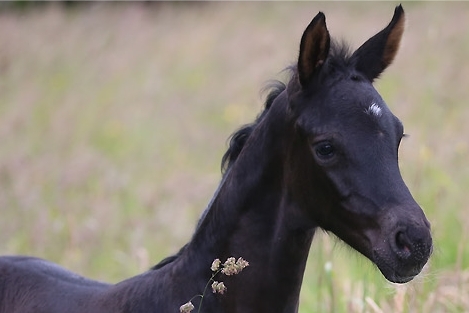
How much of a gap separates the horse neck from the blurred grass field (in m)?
0.72

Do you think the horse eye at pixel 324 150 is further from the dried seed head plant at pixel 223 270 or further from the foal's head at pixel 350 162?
the dried seed head plant at pixel 223 270

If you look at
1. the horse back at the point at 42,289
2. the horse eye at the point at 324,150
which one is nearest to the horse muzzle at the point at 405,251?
the horse eye at the point at 324,150

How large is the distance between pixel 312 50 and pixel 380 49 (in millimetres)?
351

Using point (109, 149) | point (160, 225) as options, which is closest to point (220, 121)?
point (109, 149)

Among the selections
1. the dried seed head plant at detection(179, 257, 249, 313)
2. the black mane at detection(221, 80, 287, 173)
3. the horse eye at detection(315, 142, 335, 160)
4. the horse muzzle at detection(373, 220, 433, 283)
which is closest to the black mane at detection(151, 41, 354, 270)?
the black mane at detection(221, 80, 287, 173)

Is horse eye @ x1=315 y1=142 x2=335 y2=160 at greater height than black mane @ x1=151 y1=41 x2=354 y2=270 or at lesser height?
lesser

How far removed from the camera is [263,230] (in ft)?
11.0

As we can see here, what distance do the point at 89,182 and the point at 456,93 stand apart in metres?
3.88

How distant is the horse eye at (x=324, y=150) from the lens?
3084 mm

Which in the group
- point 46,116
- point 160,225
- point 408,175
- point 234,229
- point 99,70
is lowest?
point 234,229

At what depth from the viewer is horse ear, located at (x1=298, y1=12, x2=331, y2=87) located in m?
3.17

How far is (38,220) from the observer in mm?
7223

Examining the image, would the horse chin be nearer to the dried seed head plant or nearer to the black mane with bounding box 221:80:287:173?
the dried seed head plant

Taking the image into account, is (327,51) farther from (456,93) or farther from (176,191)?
(456,93)
